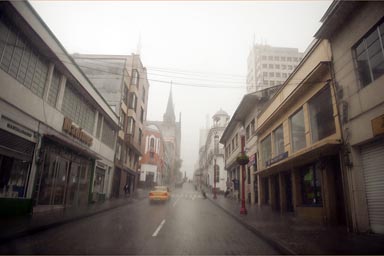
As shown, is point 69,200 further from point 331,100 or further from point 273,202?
point 331,100

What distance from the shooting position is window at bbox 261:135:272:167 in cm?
1914

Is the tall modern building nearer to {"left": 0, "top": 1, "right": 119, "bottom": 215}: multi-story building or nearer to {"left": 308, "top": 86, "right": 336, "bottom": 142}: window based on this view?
{"left": 308, "top": 86, "right": 336, "bottom": 142}: window

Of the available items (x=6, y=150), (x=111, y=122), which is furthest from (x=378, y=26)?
(x=111, y=122)

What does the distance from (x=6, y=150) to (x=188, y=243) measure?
8.52 meters

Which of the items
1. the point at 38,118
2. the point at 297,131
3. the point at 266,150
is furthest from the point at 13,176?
the point at 266,150

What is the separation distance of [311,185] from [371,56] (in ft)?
23.6

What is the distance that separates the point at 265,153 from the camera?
2005 cm

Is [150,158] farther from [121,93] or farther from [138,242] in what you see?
[138,242]

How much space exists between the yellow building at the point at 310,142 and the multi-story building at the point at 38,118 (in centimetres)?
1300

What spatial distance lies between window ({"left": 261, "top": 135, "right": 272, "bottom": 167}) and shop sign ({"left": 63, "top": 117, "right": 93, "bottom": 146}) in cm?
1419

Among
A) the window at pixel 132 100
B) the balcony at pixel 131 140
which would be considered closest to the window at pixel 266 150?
the balcony at pixel 131 140

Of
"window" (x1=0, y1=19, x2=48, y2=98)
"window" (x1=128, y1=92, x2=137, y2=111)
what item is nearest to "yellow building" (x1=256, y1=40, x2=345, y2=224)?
"window" (x1=0, y1=19, x2=48, y2=98)

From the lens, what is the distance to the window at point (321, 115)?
36.2 ft

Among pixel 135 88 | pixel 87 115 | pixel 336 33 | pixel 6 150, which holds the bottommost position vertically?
pixel 6 150
